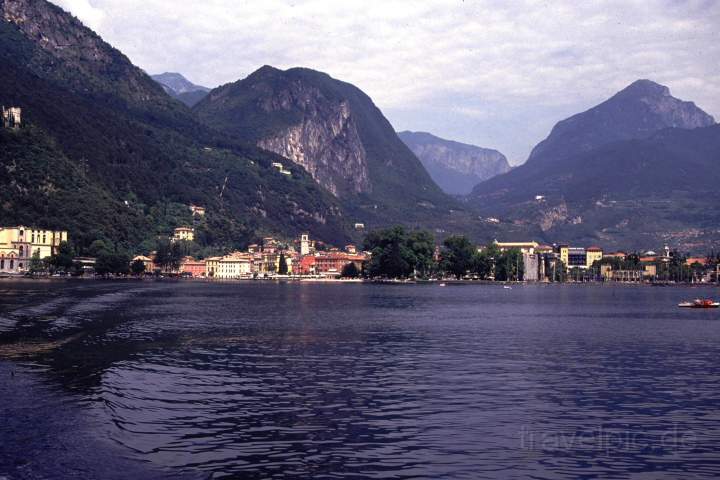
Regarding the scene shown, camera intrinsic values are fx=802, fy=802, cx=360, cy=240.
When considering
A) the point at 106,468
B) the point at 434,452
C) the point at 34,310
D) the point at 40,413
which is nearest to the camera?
the point at 106,468

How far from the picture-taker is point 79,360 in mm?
47531

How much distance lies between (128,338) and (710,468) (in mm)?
46644

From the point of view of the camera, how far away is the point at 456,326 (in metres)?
79.6

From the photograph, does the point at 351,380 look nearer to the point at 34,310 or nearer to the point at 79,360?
the point at 79,360

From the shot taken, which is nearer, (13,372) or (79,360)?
(13,372)

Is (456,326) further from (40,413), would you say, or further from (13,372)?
(40,413)

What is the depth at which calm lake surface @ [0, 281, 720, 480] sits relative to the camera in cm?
2506

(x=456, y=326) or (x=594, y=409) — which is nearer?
(x=594, y=409)

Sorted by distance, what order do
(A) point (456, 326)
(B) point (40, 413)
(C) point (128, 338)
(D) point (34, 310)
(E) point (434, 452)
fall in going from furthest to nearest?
(D) point (34, 310), (A) point (456, 326), (C) point (128, 338), (B) point (40, 413), (E) point (434, 452)

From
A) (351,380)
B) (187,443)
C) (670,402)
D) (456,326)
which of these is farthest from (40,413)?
(456,326)

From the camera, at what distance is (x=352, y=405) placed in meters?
33.9

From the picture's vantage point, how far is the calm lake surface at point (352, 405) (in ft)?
82.2

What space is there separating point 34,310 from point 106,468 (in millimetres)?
68972

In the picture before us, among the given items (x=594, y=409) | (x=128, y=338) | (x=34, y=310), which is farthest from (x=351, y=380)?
(x=34, y=310)
